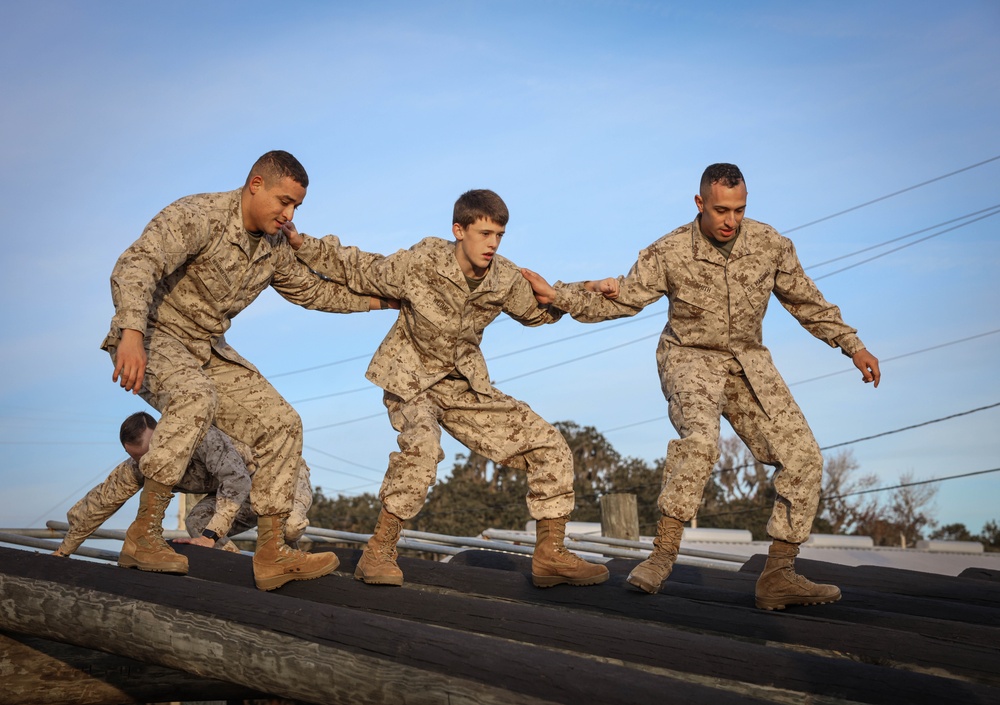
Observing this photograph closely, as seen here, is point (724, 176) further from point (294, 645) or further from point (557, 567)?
point (294, 645)

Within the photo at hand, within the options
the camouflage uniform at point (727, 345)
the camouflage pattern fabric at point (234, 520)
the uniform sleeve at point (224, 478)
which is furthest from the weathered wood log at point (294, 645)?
the camouflage pattern fabric at point (234, 520)

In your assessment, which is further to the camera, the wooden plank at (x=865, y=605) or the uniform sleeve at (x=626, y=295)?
the uniform sleeve at (x=626, y=295)

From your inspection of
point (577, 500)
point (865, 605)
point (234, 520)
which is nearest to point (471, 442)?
point (865, 605)

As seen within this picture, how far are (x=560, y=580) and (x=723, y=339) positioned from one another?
5.16 ft

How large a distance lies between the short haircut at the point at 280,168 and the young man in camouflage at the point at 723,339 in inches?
53.5

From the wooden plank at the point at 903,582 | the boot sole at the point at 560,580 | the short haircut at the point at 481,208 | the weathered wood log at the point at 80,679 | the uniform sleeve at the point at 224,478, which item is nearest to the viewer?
the weathered wood log at the point at 80,679

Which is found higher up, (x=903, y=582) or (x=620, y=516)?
(x=620, y=516)

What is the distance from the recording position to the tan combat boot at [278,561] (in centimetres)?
530

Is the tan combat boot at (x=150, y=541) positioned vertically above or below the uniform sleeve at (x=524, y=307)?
below

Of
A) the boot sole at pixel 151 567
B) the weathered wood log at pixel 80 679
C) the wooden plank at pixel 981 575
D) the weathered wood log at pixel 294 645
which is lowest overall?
the weathered wood log at pixel 80 679

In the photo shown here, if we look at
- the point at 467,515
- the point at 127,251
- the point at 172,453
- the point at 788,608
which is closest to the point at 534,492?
the point at 788,608

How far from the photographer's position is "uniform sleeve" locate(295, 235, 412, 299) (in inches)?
238

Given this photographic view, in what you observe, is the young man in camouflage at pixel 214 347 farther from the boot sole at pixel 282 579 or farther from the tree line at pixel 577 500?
the tree line at pixel 577 500

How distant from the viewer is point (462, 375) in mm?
5863
